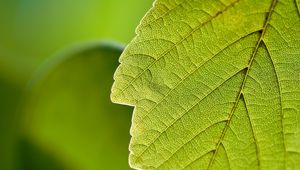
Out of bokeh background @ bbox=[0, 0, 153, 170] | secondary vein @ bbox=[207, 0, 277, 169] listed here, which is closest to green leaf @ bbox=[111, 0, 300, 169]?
secondary vein @ bbox=[207, 0, 277, 169]

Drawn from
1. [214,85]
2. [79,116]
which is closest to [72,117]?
[79,116]

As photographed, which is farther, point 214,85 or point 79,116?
point 79,116

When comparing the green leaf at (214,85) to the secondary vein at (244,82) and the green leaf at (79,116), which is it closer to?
the secondary vein at (244,82)

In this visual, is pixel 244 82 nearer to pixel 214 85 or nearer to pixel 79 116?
pixel 214 85

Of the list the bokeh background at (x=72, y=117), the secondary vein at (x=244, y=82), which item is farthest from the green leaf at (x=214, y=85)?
the bokeh background at (x=72, y=117)

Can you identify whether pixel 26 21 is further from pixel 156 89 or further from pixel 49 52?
pixel 156 89

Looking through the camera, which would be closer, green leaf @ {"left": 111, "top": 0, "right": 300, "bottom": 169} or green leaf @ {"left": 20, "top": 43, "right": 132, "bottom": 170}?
green leaf @ {"left": 111, "top": 0, "right": 300, "bottom": 169}

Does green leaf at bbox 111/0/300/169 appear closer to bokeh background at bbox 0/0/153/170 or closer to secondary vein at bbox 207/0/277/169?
secondary vein at bbox 207/0/277/169
